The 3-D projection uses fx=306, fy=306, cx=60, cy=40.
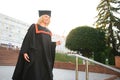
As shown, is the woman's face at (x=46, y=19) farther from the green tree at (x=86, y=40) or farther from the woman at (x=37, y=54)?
the green tree at (x=86, y=40)

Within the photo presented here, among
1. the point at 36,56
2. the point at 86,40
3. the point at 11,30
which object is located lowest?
Result: the point at 86,40

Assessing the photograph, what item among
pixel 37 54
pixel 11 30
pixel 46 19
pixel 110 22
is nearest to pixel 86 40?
pixel 110 22

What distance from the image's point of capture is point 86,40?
26219 millimetres

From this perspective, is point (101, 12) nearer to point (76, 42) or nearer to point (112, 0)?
point (112, 0)

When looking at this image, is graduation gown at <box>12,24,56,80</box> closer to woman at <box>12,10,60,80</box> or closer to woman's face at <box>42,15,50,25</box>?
woman at <box>12,10,60,80</box>

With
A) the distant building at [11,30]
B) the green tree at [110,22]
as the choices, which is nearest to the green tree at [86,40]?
the green tree at [110,22]

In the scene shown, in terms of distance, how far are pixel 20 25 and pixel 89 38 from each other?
34.9 meters

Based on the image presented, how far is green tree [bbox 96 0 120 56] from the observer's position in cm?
2936

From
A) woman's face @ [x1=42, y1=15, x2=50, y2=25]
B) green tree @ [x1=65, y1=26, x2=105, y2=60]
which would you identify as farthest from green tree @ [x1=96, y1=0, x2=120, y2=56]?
woman's face @ [x1=42, y1=15, x2=50, y2=25]

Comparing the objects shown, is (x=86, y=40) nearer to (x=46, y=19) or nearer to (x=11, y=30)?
(x=46, y=19)

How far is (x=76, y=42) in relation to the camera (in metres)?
26.3

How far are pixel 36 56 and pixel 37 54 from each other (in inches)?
1.5

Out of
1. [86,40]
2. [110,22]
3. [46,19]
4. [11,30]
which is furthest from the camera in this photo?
[11,30]

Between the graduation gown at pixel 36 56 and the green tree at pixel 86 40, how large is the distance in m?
20.9
